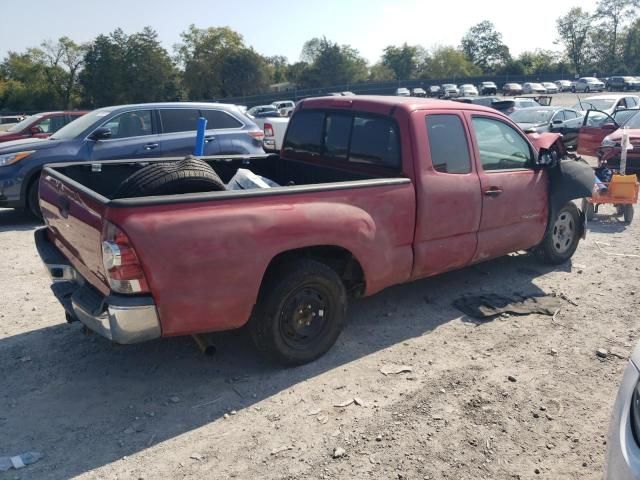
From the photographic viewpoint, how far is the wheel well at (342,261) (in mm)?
4051

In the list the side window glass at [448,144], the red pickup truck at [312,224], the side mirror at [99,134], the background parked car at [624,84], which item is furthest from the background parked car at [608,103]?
the background parked car at [624,84]

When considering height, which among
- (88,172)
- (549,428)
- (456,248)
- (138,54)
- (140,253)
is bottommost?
(549,428)

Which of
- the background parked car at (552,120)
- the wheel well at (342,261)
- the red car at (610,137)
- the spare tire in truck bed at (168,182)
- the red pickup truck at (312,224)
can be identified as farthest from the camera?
the background parked car at (552,120)

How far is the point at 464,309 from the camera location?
511cm

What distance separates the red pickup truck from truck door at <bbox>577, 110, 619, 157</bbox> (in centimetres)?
844

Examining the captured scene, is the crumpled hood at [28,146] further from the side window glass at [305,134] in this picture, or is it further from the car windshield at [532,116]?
the car windshield at [532,116]

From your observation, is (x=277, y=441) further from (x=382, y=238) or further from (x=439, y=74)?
(x=439, y=74)

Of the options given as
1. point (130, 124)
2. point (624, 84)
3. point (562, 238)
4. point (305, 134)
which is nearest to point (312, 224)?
point (305, 134)

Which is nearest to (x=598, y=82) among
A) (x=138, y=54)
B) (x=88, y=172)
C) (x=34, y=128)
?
(x=138, y=54)

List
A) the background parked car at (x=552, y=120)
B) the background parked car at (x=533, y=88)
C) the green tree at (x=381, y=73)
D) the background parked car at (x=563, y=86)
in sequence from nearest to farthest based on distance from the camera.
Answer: the background parked car at (x=552, y=120) → the background parked car at (x=533, y=88) → the background parked car at (x=563, y=86) → the green tree at (x=381, y=73)

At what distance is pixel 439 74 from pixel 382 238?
355 feet

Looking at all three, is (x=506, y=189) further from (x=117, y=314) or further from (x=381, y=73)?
(x=381, y=73)

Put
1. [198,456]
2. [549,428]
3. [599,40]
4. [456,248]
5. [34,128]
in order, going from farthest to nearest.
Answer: [599,40] < [34,128] < [456,248] < [549,428] < [198,456]

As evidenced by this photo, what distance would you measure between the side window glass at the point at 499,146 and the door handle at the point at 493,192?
0.20 metres
